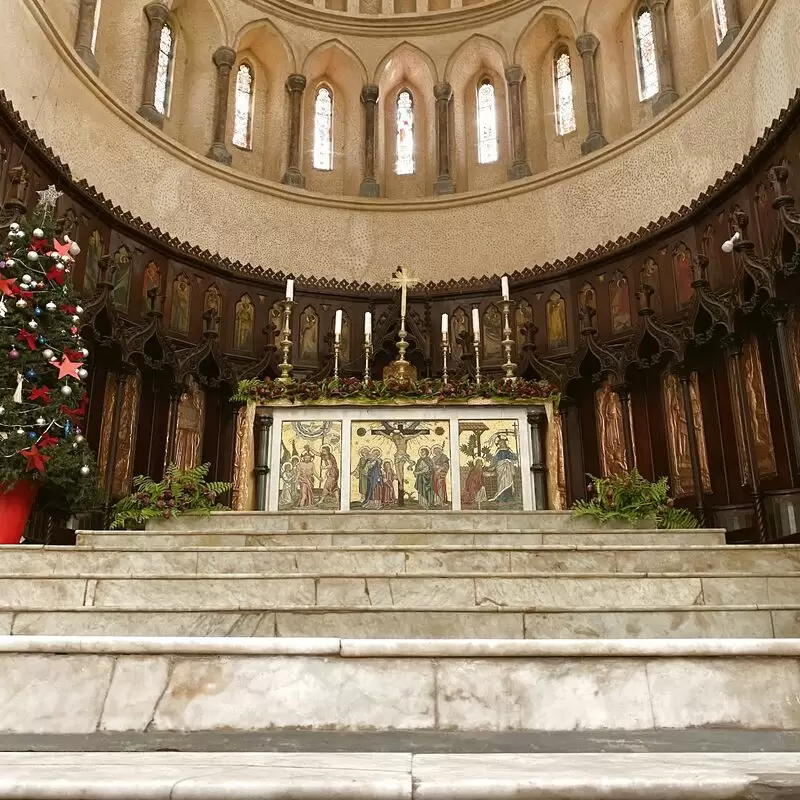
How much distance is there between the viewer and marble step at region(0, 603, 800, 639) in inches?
161

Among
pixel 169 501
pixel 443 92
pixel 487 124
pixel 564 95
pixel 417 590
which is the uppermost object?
pixel 443 92

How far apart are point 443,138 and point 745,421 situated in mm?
9901

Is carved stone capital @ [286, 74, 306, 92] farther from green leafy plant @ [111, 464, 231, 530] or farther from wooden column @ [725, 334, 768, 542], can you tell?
green leafy plant @ [111, 464, 231, 530]

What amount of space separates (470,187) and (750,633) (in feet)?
44.4

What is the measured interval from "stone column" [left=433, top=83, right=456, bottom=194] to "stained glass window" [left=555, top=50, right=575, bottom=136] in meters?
2.43

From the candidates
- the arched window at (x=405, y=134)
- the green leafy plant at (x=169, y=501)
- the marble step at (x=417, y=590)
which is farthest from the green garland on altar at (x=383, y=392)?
the arched window at (x=405, y=134)

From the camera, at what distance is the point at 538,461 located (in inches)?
368

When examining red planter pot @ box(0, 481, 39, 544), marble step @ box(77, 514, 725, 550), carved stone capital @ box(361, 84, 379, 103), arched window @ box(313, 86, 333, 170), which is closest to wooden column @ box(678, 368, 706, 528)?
marble step @ box(77, 514, 725, 550)

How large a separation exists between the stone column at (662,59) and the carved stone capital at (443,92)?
14.8 ft

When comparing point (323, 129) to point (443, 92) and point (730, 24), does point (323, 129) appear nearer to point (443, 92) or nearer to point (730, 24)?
point (443, 92)

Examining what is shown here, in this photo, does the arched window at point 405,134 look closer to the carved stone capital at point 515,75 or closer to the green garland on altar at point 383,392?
the carved stone capital at point 515,75

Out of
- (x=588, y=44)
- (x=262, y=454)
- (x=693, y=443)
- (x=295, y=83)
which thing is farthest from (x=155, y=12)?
(x=693, y=443)

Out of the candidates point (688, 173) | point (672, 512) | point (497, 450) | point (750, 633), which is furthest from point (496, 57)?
point (750, 633)

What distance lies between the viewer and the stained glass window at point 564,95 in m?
15.7
